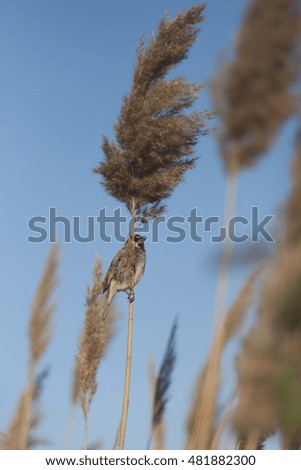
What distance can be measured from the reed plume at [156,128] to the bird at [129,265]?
0.09m

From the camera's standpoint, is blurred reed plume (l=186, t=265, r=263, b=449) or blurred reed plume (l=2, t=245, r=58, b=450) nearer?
blurred reed plume (l=186, t=265, r=263, b=449)

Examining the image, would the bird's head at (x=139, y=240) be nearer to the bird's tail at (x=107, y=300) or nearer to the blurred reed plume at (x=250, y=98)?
the bird's tail at (x=107, y=300)

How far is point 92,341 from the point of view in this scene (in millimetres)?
4309

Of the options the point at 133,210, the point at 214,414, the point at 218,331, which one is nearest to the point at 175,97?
the point at 133,210

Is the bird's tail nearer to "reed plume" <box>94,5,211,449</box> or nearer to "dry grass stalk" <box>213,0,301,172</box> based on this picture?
"reed plume" <box>94,5,211,449</box>

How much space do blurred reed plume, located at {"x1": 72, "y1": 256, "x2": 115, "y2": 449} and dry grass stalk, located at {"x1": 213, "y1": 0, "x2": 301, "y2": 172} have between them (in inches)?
69.0

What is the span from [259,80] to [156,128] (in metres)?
1.08

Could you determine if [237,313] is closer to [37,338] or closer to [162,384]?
[162,384]

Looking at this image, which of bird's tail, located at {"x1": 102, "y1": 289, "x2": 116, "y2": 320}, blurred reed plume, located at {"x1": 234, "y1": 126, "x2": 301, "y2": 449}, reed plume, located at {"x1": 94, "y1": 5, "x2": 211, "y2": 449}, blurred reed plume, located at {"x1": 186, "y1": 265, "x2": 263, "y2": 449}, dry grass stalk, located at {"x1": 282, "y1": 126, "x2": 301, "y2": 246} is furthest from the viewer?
bird's tail, located at {"x1": 102, "y1": 289, "x2": 116, "y2": 320}

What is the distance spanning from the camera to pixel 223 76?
3.15 meters

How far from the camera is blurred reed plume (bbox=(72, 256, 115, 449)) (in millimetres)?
4305

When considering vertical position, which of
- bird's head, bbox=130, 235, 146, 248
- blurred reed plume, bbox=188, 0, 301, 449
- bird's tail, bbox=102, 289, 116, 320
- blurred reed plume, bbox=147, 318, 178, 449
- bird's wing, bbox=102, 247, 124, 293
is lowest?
blurred reed plume, bbox=147, 318, 178, 449

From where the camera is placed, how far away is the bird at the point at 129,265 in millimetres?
4133

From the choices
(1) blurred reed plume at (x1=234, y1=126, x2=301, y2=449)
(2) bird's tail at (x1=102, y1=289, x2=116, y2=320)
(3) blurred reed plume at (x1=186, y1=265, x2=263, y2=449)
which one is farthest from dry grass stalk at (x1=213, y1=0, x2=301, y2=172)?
(2) bird's tail at (x1=102, y1=289, x2=116, y2=320)
